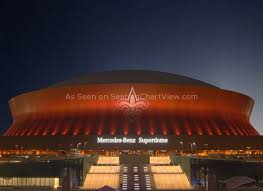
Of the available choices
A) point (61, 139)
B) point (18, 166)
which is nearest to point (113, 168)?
point (18, 166)

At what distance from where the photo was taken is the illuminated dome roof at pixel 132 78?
79.2 metres

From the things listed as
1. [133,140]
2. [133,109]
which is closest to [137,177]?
[133,140]

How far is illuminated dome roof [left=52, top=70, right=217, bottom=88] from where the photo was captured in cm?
7925

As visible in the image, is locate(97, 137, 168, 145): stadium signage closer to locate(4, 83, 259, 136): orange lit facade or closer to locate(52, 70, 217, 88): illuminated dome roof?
locate(4, 83, 259, 136): orange lit facade

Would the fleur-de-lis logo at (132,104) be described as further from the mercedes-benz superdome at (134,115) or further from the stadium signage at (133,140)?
the stadium signage at (133,140)

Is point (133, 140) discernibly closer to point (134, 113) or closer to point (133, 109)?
point (134, 113)

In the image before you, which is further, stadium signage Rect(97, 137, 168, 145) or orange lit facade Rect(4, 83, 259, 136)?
orange lit facade Rect(4, 83, 259, 136)

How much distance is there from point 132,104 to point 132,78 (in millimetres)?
5132

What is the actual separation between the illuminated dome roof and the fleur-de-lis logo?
2.97 metres

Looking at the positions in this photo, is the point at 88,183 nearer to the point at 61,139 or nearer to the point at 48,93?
the point at 61,139

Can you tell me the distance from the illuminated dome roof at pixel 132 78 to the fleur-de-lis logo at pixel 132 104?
2.97 m

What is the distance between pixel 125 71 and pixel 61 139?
1854 centimetres

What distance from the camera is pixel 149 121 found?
244ft

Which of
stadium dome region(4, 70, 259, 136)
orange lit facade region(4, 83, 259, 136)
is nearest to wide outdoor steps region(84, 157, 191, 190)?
orange lit facade region(4, 83, 259, 136)
